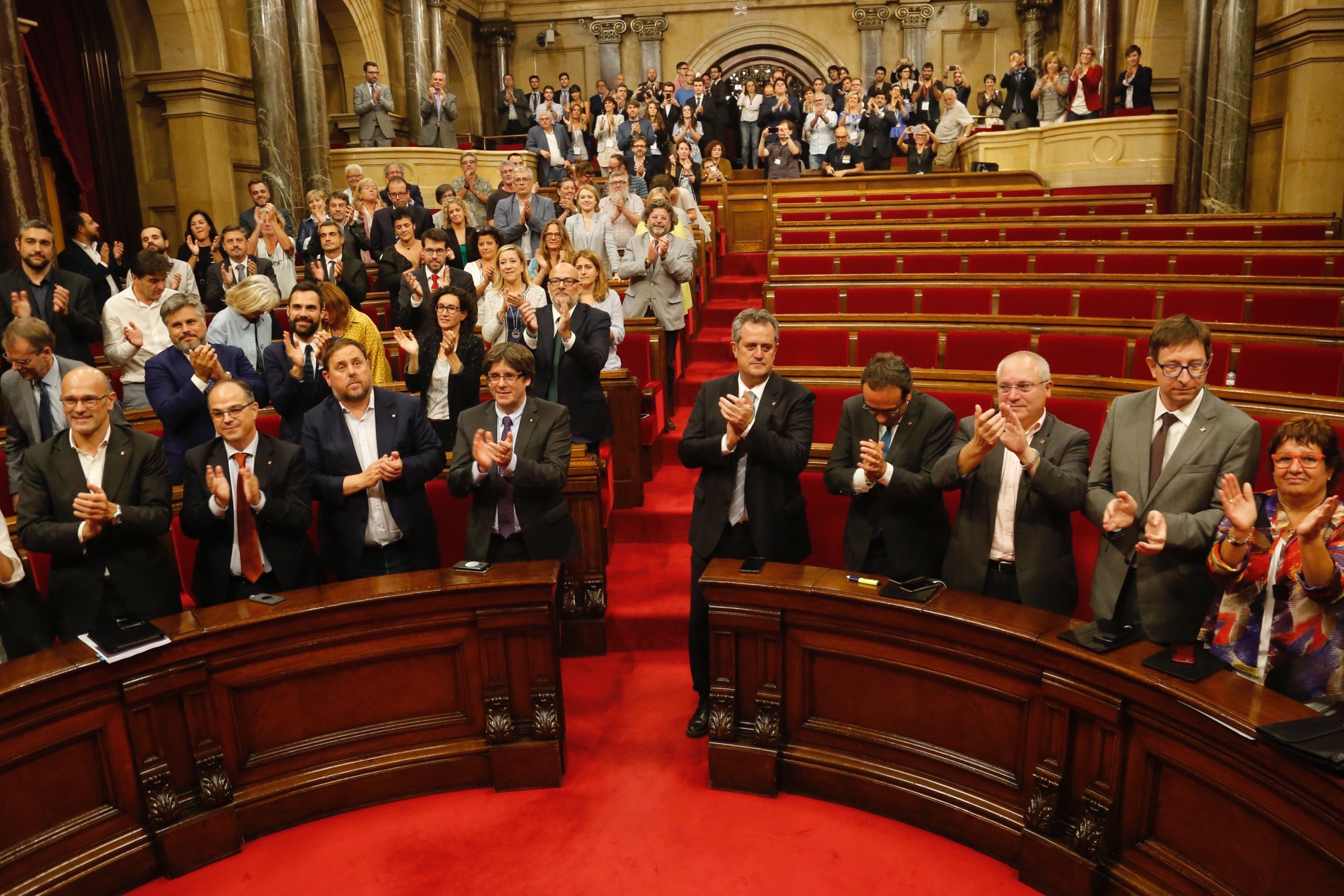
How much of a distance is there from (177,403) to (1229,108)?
705 cm

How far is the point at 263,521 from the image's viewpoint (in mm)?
2471

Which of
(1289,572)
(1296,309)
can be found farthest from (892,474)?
(1296,309)

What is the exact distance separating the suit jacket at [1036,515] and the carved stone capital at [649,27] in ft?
41.5

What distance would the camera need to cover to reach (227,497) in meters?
2.36

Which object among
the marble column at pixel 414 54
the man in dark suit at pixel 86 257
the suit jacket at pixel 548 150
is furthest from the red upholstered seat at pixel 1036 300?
the marble column at pixel 414 54

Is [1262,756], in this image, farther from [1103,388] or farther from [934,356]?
[934,356]

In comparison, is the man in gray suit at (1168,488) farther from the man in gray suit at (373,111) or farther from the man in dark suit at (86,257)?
the man in gray suit at (373,111)

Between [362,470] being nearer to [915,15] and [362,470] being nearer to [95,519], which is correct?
[95,519]

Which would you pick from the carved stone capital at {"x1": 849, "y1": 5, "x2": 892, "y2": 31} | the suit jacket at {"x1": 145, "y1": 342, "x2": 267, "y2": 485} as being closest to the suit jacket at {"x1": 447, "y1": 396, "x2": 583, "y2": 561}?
the suit jacket at {"x1": 145, "y1": 342, "x2": 267, "y2": 485}

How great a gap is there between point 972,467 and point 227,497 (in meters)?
1.81

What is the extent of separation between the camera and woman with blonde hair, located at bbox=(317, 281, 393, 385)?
3111 mm

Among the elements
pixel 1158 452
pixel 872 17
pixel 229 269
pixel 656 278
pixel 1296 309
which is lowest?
pixel 1158 452

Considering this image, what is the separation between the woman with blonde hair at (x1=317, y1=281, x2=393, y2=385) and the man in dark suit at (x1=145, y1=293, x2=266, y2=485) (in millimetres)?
354

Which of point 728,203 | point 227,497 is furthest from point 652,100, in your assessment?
point 227,497
